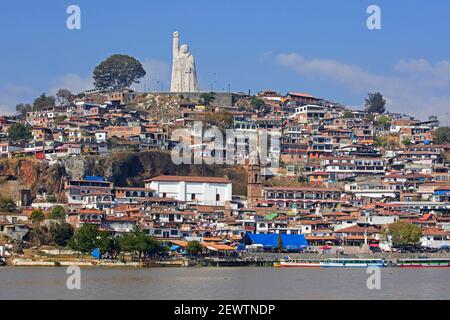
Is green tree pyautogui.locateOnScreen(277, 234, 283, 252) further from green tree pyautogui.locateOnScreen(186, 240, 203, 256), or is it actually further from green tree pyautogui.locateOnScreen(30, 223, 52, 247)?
green tree pyautogui.locateOnScreen(30, 223, 52, 247)

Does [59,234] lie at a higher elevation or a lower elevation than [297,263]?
higher

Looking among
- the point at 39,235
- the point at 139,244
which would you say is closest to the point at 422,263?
the point at 139,244

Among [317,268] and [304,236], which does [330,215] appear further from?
[317,268]

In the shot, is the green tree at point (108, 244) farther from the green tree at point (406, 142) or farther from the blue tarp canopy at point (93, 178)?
the green tree at point (406, 142)

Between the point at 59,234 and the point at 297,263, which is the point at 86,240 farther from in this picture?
the point at 297,263

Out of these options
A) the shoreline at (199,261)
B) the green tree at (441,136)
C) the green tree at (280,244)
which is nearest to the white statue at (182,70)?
the green tree at (441,136)

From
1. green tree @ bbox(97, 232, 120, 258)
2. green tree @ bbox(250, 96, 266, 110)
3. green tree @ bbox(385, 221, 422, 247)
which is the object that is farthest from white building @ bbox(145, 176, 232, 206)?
green tree @ bbox(250, 96, 266, 110)
